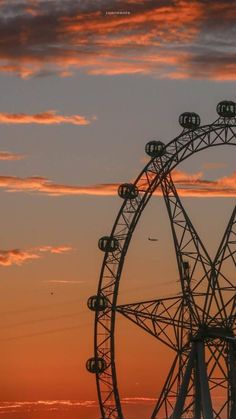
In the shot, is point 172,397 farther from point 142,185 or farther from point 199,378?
point 142,185

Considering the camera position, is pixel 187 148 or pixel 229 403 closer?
pixel 187 148

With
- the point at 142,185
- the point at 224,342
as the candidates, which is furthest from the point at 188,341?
the point at 142,185

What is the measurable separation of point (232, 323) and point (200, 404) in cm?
753

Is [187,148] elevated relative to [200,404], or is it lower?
elevated

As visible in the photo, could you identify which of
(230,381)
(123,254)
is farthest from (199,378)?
(123,254)

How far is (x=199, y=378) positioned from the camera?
4727 inches

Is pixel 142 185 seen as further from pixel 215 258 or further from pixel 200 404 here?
pixel 200 404

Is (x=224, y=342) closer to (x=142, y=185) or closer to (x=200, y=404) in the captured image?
(x=200, y=404)

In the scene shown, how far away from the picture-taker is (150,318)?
118m

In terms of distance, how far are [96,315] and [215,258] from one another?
33.6 ft

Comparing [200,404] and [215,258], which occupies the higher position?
[215,258]

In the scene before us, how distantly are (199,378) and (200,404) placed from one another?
316 cm

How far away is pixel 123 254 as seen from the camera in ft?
395

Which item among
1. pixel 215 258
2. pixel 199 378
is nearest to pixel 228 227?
pixel 215 258
